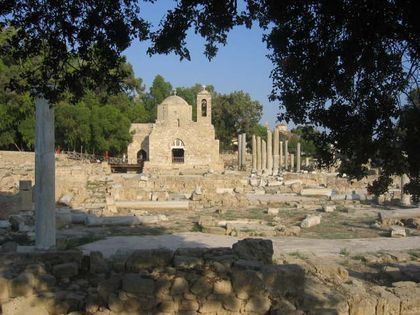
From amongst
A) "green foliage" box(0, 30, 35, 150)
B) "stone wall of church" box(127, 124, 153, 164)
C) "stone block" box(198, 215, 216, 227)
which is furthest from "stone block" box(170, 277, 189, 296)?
"stone wall of church" box(127, 124, 153, 164)

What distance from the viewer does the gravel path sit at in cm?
1192

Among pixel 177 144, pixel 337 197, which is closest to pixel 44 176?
pixel 337 197

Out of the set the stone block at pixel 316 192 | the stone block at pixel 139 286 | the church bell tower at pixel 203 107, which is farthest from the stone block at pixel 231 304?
the church bell tower at pixel 203 107

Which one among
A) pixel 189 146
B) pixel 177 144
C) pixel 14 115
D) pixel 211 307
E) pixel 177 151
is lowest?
pixel 211 307

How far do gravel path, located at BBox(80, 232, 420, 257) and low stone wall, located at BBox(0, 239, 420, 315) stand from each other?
169 inches

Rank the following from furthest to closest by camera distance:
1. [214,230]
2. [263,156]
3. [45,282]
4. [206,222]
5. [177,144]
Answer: [177,144]
[263,156]
[206,222]
[214,230]
[45,282]

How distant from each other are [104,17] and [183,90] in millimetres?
69741

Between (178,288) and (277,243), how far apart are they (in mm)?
7427

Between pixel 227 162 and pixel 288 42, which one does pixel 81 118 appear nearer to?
pixel 227 162

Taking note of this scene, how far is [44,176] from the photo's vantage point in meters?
8.88

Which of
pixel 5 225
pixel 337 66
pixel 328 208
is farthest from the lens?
pixel 328 208

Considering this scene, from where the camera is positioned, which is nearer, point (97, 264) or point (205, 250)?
point (97, 264)

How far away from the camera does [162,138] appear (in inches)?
1789

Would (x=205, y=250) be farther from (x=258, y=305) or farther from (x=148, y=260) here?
(x=258, y=305)
